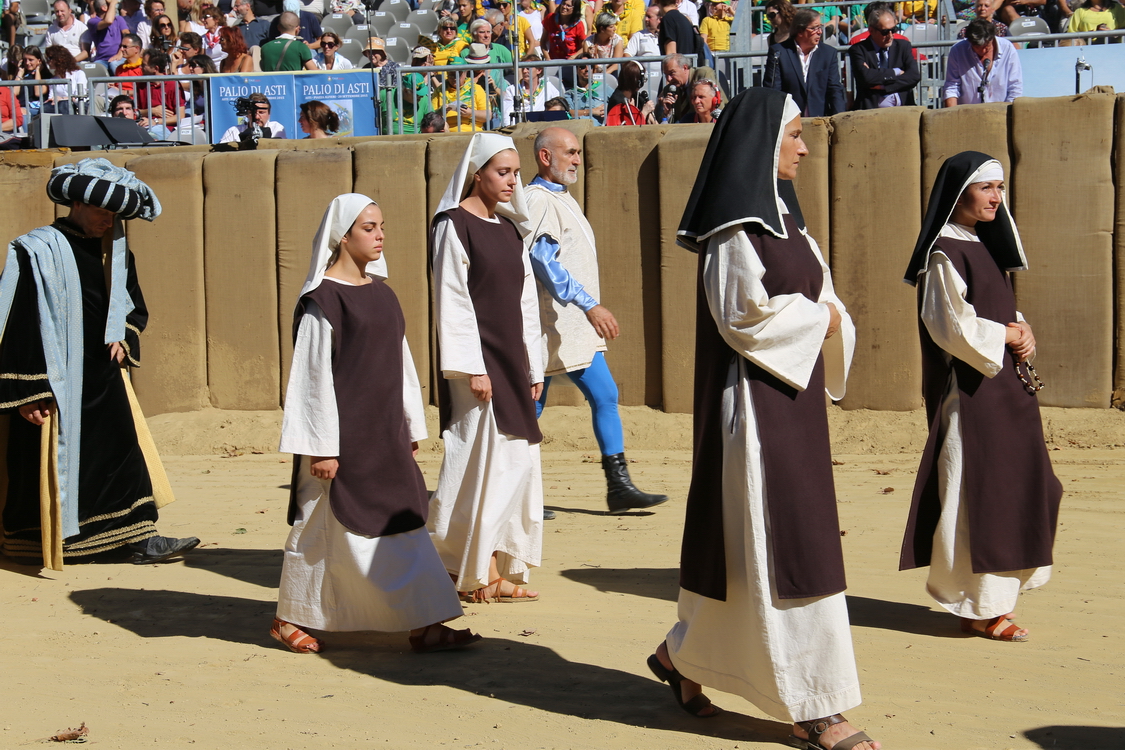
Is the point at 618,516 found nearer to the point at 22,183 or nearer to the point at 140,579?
the point at 140,579

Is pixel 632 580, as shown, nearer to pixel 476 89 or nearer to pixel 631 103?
pixel 631 103

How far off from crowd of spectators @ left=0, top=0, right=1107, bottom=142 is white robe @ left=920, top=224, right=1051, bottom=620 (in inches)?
197

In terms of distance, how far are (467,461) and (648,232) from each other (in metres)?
4.17

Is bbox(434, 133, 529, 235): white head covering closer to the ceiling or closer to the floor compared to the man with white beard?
closer to the ceiling

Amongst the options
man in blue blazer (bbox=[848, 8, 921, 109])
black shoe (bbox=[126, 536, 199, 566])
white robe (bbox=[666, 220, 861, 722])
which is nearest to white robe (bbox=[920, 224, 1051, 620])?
white robe (bbox=[666, 220, 861, 722])

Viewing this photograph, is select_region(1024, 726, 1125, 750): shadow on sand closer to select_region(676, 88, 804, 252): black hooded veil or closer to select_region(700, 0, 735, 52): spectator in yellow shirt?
select_region(676, 88, 804, 252): black hooded veil

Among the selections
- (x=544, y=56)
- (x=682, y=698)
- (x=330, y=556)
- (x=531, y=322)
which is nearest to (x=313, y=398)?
(x=330, y=556)

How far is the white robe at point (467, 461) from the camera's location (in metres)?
5.04

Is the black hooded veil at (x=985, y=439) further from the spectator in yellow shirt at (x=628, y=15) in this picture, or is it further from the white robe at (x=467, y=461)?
the spectator in yellow shirt at (x=628, y=15)

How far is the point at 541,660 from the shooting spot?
14.7ft

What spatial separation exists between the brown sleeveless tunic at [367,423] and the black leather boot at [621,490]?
236cm

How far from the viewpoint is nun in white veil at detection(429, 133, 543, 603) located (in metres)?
5.06

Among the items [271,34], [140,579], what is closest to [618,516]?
[140,579]

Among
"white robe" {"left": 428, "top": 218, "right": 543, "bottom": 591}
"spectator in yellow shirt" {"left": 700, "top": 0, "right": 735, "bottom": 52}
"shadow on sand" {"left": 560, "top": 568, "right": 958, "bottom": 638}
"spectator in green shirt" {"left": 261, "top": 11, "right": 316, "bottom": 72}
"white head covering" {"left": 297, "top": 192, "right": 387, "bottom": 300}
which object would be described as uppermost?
"spectator in yellow shirt" {"left": 700, "top": 0, "right": 735, "bottom": 52}
